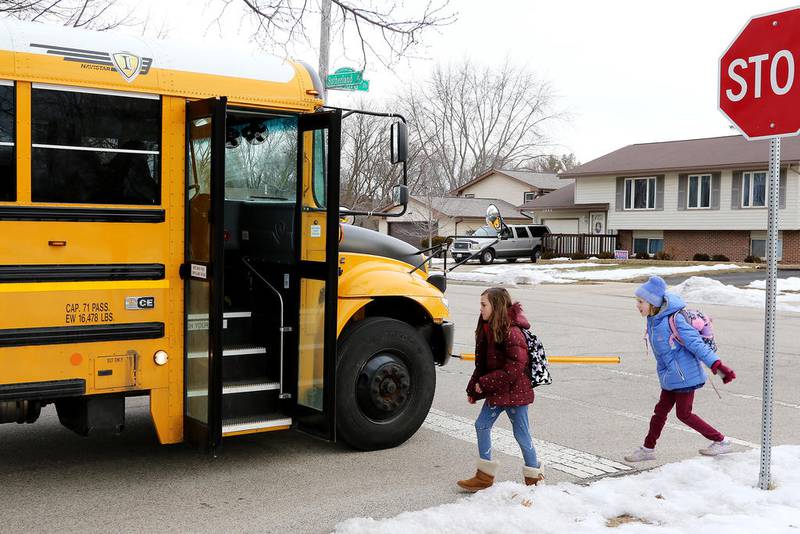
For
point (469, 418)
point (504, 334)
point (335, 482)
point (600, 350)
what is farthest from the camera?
point (600, 350)

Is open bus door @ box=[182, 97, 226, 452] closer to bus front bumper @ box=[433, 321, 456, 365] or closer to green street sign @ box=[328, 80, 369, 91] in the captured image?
bus front bumper @ box=[433, 321, 456, 365]

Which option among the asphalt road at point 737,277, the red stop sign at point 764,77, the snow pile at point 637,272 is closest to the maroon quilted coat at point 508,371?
the red stop sign at point 764,77

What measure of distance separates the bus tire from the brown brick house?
31.2 m

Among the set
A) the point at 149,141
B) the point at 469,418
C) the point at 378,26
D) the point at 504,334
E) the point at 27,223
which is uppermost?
the point at 378,26

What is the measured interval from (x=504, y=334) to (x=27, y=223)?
2.88m

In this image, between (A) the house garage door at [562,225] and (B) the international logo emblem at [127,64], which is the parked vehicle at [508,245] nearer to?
(A) the house garage door at [562,225]

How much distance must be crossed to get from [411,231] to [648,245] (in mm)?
16224

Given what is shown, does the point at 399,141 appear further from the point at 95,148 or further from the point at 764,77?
the point at 764,77

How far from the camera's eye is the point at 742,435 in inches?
275

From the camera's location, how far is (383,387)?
6.19m

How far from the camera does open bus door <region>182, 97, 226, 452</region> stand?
524 cm

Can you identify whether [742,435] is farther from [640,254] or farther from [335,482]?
[640,254]

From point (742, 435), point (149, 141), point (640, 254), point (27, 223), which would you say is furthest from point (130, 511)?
point (640, 254)

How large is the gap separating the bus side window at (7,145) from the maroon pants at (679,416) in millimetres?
4467
